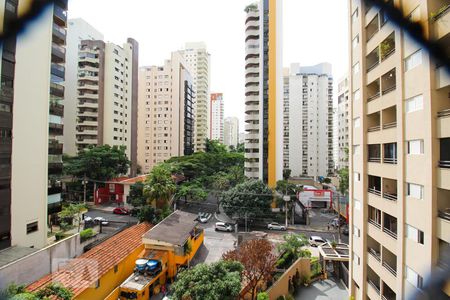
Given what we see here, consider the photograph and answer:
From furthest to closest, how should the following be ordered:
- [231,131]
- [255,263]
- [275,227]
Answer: [231,131]
[275,227]
[255,263]

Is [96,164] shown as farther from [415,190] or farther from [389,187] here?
[415,190]

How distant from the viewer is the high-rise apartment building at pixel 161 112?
44.3m

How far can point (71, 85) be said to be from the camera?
32719 mm

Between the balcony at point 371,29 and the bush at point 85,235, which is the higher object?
the balcony at point 371,29

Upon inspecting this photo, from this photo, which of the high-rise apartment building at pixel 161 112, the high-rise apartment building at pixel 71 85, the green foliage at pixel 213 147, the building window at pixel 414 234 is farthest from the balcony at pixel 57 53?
the green foliage at pixel 213 147

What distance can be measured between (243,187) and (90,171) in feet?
55.9

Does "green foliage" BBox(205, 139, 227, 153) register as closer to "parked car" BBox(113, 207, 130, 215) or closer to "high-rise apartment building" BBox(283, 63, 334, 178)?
"high-rise apartment building" BBox(283, 63, 334, 178)

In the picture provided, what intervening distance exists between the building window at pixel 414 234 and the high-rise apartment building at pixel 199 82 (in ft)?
170

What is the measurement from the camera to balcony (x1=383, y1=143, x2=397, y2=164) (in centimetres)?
690

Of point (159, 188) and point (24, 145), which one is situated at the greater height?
point (24, 145)

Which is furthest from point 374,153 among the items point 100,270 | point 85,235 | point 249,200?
point 85,235

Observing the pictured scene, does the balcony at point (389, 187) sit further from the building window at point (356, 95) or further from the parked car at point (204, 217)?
the parked car at point (204, 217)

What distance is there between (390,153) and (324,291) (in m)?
8.67

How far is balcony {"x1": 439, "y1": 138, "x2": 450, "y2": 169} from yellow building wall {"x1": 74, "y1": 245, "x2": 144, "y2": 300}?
36.4 feet
